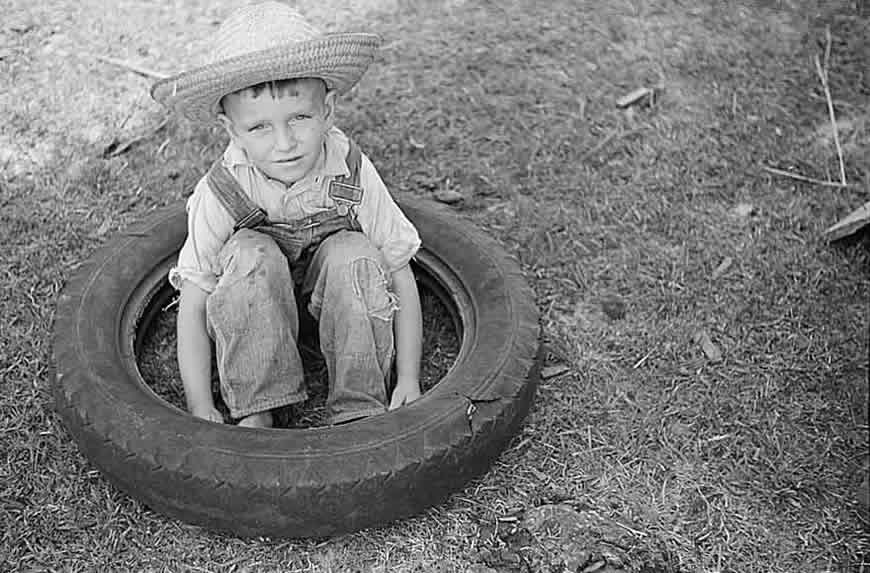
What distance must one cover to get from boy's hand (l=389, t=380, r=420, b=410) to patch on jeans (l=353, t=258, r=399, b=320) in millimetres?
244

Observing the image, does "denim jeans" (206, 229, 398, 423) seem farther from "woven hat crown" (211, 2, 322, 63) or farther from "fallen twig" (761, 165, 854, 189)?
"fallen twig" (761, 165, 854, 189)

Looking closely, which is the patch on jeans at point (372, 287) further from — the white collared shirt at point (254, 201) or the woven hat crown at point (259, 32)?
the woven hat crown at point (259, 32)

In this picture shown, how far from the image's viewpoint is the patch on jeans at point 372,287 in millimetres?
3254

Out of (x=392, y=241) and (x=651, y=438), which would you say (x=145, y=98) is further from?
(x=651, y=438)

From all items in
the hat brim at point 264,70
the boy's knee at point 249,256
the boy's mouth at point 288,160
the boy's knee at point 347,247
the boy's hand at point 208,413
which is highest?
the hat brim at point 264,70

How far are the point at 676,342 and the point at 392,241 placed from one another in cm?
117

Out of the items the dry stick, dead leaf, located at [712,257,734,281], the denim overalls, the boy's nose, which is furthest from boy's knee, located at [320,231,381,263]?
the dry stick

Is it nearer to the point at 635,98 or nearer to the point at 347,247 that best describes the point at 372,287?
the point at 347,247

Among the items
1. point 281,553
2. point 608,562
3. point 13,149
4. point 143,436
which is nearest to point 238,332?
point 143,436

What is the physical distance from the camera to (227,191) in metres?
3.25

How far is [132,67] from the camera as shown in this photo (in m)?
4.97

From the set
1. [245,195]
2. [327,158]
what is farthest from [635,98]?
[245,195]

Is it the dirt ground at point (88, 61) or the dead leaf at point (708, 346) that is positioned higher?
the dirt ground at point (88, 61)

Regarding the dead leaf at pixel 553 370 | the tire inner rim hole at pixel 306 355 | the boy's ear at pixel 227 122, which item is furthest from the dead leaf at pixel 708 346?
the boy's ear at pixel 227 122
